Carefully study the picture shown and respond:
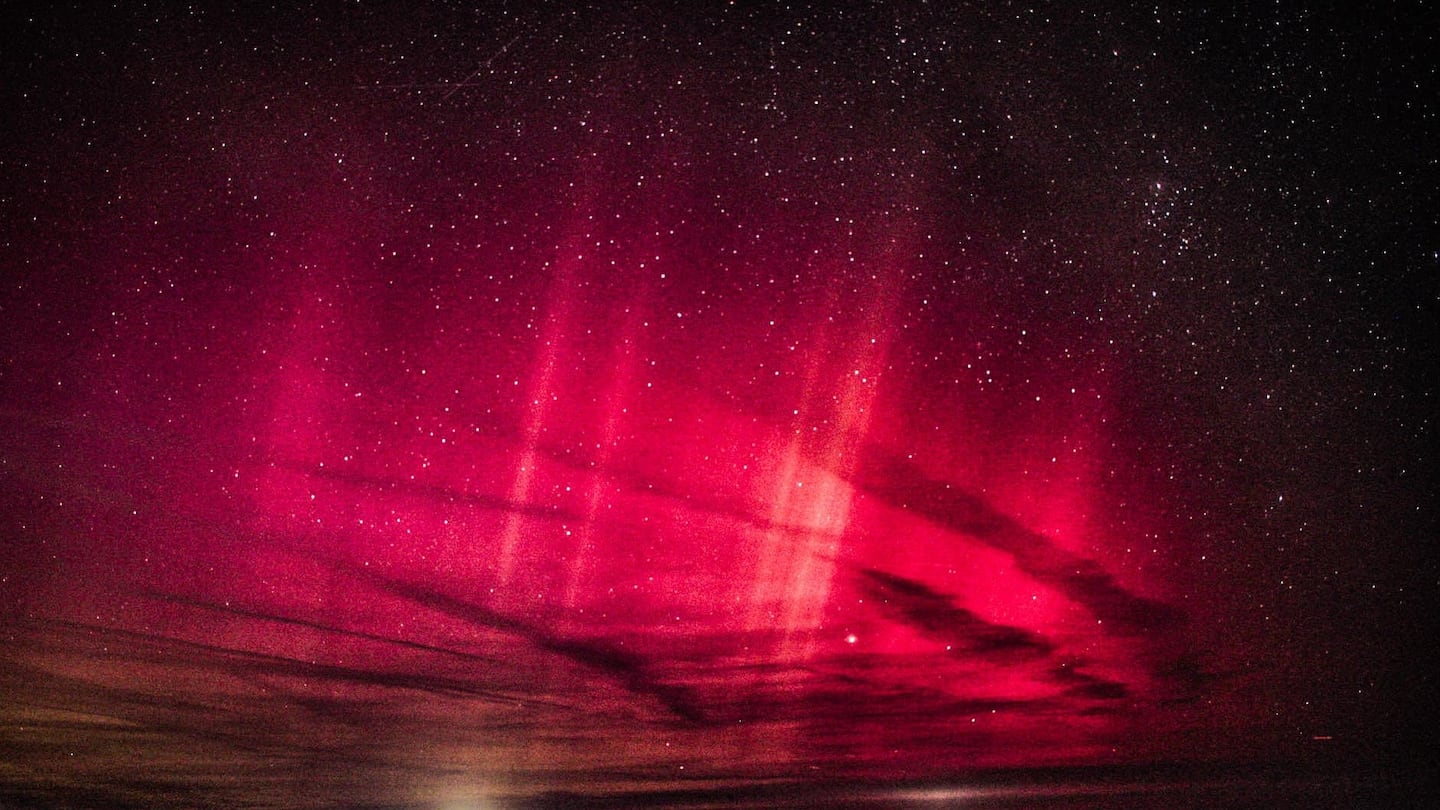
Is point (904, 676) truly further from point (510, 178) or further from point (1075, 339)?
point (510, 178)

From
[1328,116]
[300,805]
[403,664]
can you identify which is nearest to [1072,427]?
[1328,116]

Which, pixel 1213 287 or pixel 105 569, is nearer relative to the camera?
pixel 1213 287

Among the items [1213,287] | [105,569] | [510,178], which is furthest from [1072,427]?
[105,569]

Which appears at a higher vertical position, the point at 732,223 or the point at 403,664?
the point at 732,223

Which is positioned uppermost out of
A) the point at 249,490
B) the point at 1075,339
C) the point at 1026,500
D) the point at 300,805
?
the point at 1075,339

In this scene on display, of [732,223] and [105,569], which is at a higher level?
[732,223]

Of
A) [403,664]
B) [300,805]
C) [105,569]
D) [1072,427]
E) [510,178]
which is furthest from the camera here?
[300,805]

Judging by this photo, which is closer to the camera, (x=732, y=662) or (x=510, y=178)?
(x=510, y=178)

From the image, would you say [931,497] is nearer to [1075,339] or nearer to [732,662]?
[1075,339]

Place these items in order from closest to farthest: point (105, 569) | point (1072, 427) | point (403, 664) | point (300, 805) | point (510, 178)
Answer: point (510, 178), point (1072, 427), point (105, 569), point (403, 664), point (300, 805)
